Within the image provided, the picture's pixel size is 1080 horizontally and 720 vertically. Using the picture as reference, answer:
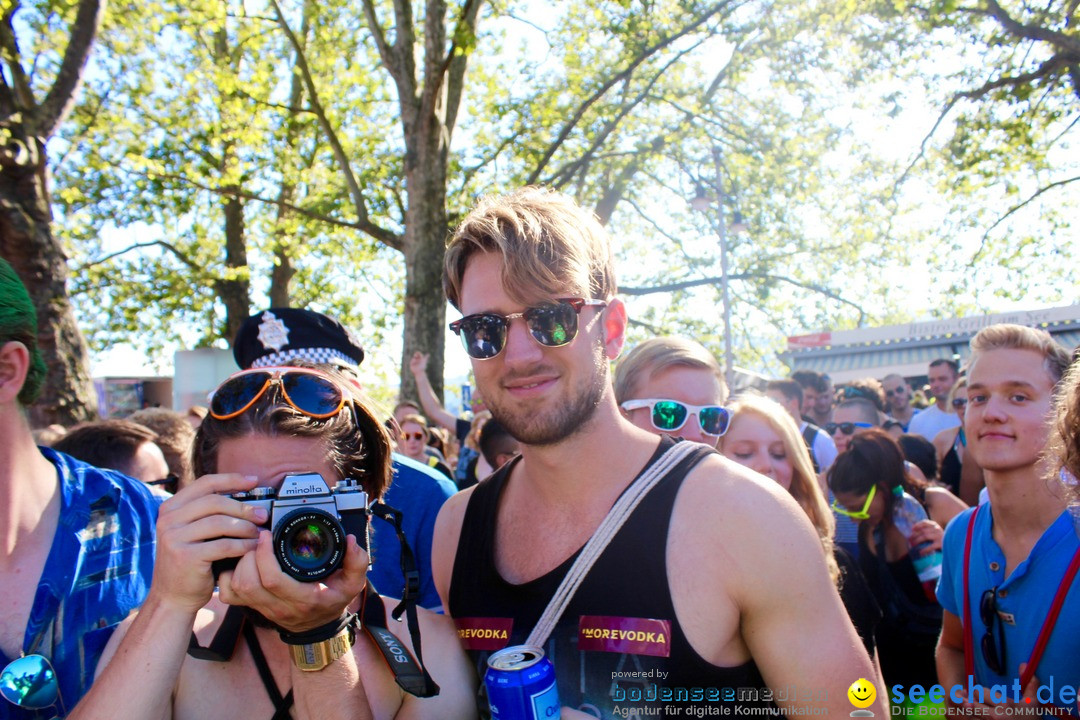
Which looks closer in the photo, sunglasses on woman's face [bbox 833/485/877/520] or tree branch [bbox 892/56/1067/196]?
sunglasses on woman's face [bbox 833/485/877/520]

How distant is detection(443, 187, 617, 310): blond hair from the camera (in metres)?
1.83

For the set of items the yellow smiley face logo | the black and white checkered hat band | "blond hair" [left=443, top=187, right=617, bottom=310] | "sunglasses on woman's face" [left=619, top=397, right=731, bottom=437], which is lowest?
the yellow smiley face logo

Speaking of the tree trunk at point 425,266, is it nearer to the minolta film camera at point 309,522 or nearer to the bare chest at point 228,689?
the bare chest at point 228,689

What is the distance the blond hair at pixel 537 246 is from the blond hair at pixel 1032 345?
1.52 m

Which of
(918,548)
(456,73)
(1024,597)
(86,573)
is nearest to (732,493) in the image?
(1024,597)

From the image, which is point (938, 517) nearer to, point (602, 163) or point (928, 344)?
point (602, 163)

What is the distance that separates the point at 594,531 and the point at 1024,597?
4.85 ft

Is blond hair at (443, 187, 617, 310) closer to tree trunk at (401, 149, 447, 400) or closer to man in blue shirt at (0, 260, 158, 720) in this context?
man in blue shirt at (0, 260, 158, 720)

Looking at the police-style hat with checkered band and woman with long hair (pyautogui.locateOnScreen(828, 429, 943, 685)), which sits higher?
the police-style hat with checkered band

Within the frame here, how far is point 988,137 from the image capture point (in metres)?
10.8

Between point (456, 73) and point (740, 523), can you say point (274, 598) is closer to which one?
point (740, 523)

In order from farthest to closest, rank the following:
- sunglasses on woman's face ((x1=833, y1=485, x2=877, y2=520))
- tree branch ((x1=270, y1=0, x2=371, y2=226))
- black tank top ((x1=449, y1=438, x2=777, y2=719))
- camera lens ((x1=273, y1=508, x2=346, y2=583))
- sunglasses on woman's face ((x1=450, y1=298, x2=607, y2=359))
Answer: tree branch ((x1=270, y1=0, x2=371, y2=226)) → sunglasses on woman's face ((x1=833, y1=485, x2=877, y2=520)) → sunglasses on woman's face ((x1=450, y1=298, x2=607, y2=359)) → black tank top ((x1=449, y1=438, x2=777, y2=719)) → camera lens ((x1=273, y1=508, x2=346, y2=583))

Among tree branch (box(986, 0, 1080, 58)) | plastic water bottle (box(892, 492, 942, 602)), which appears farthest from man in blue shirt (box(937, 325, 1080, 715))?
tree branch (box(986, 0, 1080, 58))

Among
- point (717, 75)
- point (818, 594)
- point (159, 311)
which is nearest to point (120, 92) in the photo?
point (159, 311)
